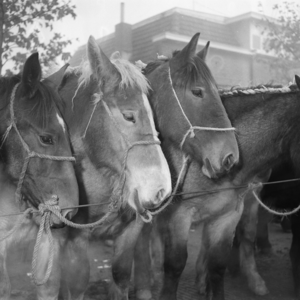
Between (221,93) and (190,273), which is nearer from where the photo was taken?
(221,93)

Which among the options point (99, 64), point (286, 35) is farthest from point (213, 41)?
point (99, 64)

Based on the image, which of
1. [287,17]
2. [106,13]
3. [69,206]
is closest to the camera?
[69,206]

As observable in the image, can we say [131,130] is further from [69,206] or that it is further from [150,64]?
[150,64]

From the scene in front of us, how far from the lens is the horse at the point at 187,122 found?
3582 mm

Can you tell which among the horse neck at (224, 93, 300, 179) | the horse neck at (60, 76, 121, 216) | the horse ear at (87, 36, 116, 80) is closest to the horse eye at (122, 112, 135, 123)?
the horse neck at (60, 76, 121, 216)

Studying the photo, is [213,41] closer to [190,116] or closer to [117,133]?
[190,116]

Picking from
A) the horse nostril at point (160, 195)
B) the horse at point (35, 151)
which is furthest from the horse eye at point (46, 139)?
the horse nostril at point (160, 195)

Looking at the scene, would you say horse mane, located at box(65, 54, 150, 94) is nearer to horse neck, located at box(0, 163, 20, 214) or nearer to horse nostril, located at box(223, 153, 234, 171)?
horse nostril, located at box(223, 153, 234, 171)

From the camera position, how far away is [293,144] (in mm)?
4293

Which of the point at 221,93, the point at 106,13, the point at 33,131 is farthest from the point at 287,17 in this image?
the point at 33,131

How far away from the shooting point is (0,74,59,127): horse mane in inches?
114

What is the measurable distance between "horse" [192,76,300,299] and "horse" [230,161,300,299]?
0.32 metres

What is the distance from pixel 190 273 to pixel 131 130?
10.3ft

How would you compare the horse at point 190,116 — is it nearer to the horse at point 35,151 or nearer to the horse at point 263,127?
the horse at point 263,127
